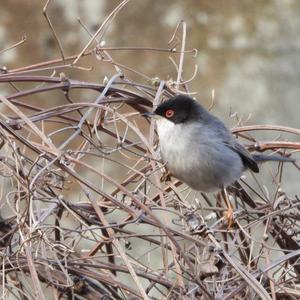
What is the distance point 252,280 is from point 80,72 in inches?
208

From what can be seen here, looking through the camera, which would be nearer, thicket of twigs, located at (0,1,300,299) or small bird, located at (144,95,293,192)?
thicket of twigs, located at (0,1,300,299)

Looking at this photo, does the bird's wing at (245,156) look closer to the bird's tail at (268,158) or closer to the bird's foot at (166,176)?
the bird's tail at (268,158)

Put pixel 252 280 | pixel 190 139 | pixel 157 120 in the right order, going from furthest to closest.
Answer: pixel 190 139 < pixel 157 120 < pixel 252 280

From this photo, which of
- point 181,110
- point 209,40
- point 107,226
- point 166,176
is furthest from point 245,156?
point 209,40

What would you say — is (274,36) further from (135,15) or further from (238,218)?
(238,218)

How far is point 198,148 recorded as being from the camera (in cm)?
343

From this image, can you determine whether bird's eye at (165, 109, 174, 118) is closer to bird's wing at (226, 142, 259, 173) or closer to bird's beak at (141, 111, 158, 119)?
bird's beak at (141, 111, 158, 119)

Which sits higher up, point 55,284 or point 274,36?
point 55,284

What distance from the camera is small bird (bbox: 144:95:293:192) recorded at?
10.6ft

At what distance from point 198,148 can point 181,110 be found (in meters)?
0.18

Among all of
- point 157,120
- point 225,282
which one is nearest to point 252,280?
point 225,282

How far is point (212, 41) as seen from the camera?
777 centimetres

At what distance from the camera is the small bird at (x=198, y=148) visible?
323cm

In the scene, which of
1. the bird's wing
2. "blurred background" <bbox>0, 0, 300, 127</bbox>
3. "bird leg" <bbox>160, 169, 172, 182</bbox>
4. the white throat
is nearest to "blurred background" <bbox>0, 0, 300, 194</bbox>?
"blurred background" <bbox>0, 0, 300, 127</bbox>
